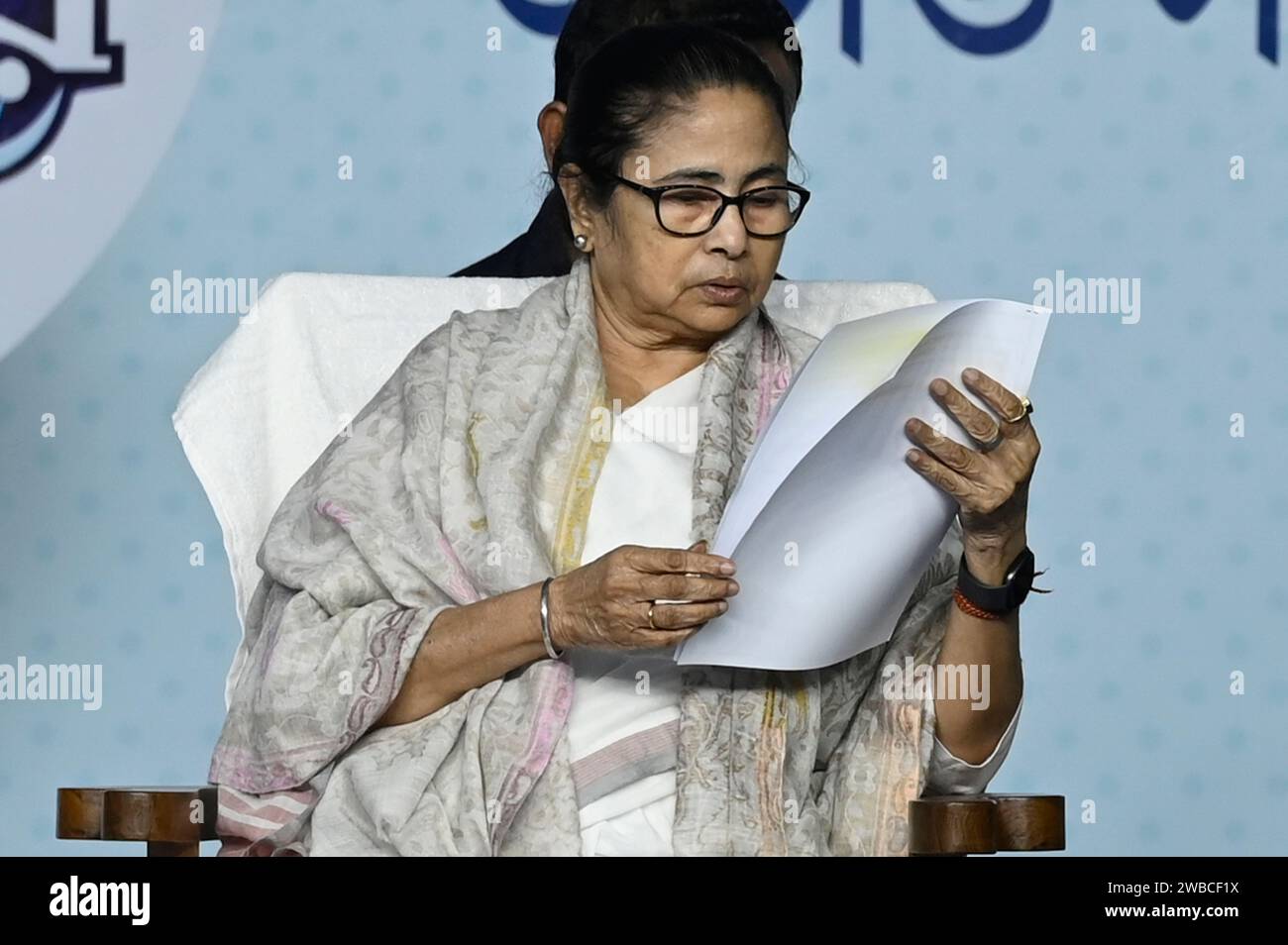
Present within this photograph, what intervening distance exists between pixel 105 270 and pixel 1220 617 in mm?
1765

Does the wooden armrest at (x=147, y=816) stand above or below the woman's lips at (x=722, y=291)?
below

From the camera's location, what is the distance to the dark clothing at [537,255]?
2461 mm

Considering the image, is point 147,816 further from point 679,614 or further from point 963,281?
point 963,281

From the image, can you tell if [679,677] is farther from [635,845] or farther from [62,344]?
[62,344]

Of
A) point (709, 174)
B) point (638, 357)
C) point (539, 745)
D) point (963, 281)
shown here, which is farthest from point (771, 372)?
point (963, 281)

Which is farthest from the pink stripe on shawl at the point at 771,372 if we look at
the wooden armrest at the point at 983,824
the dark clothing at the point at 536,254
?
the wooden armrest at the point at 983,824

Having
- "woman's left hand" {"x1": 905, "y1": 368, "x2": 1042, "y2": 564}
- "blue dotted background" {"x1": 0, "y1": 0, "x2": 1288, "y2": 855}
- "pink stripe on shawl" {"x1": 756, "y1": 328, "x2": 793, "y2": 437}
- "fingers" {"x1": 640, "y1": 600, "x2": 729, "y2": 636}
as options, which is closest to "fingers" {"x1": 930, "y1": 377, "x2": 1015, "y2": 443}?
"woman's left hand" {"x1": 905, "y1": 368, "x2": 1042, "y2": 564}

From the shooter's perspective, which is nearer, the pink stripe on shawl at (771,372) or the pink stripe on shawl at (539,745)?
the pink stripe on shawl at (539,745)

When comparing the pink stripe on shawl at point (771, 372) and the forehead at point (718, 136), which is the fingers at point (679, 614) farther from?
the forehead at point (718, 136)

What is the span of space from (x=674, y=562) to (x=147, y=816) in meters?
0.57

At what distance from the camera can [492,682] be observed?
6.26 ft

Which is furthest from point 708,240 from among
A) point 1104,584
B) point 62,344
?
point 62,344

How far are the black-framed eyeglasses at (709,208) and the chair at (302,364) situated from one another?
413 mm

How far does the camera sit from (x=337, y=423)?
7.64 feet
